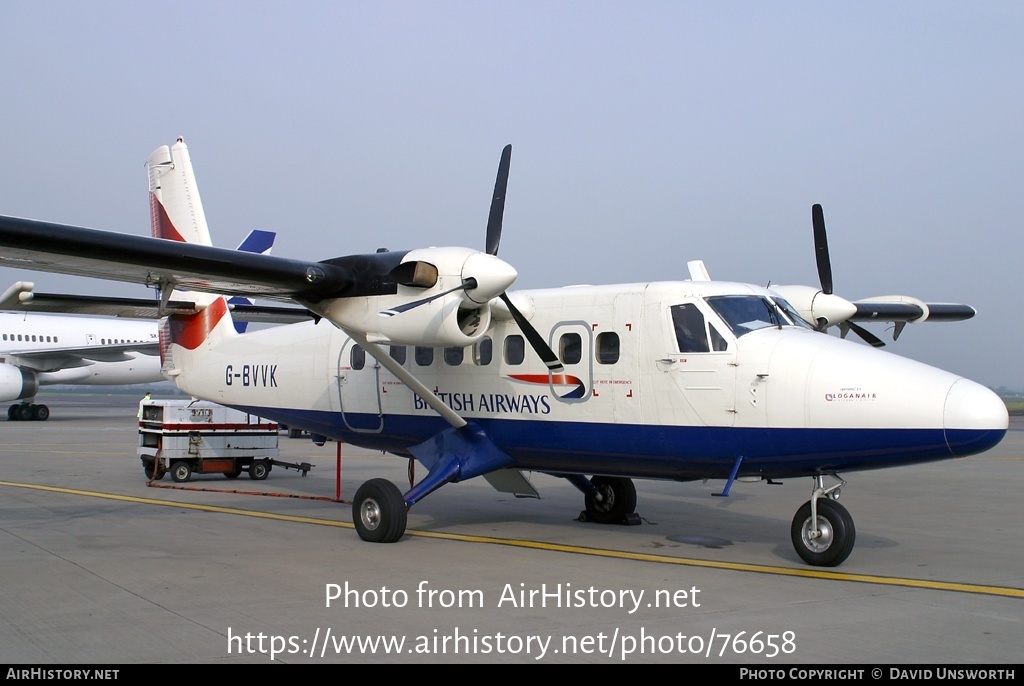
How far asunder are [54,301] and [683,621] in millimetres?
8523

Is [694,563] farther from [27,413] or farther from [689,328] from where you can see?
[27,413]

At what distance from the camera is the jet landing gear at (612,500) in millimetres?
11609

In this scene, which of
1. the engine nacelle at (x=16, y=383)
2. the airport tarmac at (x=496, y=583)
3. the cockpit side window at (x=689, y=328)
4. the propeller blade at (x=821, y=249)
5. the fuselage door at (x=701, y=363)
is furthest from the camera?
the engine nacelle at (x=16, y=383)

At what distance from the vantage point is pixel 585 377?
9.94 m

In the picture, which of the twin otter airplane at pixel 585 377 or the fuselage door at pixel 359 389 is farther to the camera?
the fuselage door at pixel 359 389

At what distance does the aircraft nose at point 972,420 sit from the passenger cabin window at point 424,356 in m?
5.80

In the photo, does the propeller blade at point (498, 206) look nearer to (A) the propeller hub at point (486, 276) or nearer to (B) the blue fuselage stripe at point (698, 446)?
(A) the propeller hub at point (486, 276)

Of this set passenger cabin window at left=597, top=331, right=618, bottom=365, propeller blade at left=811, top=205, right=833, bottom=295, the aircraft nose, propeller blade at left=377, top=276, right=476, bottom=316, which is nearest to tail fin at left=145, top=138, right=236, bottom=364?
propeller blade at left=377, top=276, right=476, bottom=316

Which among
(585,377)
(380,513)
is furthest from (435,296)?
(380,513)

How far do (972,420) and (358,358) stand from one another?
23.9 ft

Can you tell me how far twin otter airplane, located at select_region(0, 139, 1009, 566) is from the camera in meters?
8.33

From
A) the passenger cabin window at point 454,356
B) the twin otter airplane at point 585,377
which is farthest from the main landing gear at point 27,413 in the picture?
the passenger cabin window at point 454,356
